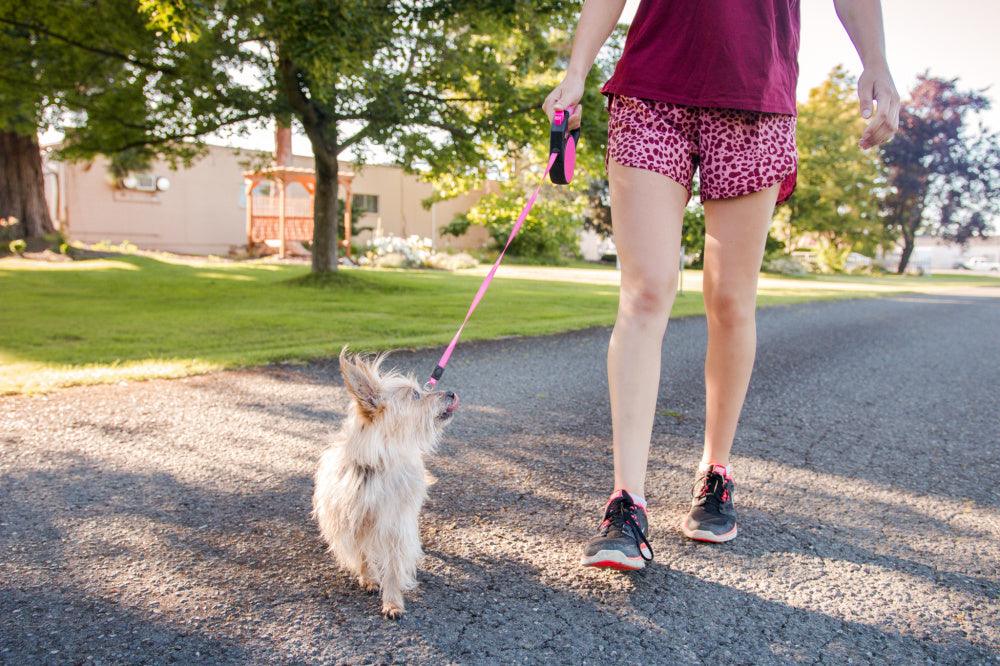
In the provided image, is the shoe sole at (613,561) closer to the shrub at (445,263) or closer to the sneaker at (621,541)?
the sneaker at (621,541)

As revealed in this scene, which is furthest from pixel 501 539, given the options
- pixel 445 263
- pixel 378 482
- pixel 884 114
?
pixel 445 263

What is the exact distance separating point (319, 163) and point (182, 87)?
8.36ft

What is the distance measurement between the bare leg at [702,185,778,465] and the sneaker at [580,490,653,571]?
0.56 meters

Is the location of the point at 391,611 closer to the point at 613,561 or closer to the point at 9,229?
the point at 613,561

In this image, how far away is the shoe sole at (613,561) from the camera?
2.35 m

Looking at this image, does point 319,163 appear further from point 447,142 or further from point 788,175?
point 788,175

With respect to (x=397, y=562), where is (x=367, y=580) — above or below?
below

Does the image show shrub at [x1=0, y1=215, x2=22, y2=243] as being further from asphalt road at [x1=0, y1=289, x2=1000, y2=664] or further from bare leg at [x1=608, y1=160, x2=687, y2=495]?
bare leg at [x1=608, y1=160, x2=687, y2=495]

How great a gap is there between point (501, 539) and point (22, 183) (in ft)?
68.1

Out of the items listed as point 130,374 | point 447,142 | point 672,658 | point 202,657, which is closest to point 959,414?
point 672,658

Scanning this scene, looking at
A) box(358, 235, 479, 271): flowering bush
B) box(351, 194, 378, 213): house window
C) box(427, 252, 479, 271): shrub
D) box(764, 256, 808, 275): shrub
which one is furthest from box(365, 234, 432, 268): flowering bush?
box(764, 256, 808, 275): shrub

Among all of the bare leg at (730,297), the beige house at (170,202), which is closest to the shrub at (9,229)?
the beige house at (170,202)

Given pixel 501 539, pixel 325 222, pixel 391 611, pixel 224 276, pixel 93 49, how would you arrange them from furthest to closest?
pixel 224 276
pixel 325 222
pixel 93 49
pixel 501 539
pixel 391 611

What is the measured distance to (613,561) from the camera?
2342 millimetres
